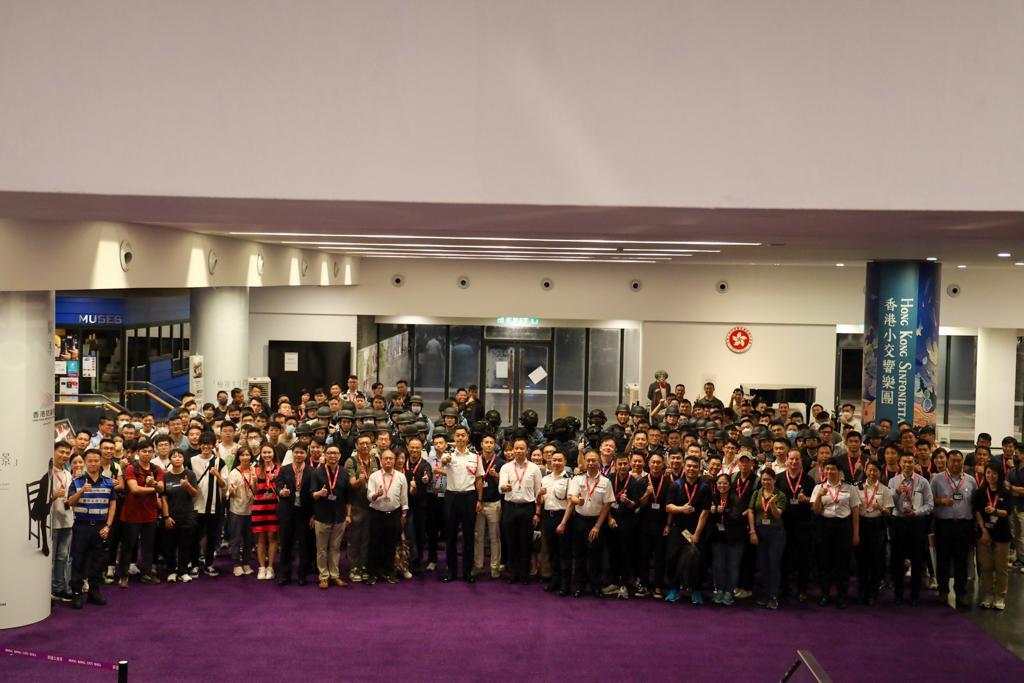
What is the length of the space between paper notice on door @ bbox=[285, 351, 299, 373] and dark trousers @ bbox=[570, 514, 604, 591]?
12116mm

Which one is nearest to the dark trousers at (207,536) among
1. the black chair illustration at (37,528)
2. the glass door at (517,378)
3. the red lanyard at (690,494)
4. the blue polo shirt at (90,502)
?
the blue polo shirt at (90,502)

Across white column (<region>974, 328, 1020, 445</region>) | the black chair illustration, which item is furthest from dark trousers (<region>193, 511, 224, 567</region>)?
white column (<region>974, 328, 1020, 445</region>)

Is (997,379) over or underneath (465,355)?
underneath

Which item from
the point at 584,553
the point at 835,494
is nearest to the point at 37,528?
the point at 584,553

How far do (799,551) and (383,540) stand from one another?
4280 millimetres

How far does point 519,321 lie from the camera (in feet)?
70.2

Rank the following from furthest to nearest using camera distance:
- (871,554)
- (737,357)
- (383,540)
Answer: (737,357), (383,540), (871,554)

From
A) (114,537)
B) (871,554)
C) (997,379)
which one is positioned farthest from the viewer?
(997,379)

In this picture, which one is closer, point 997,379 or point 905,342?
point 905,342

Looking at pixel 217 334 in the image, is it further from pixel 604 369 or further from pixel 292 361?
pixel 604 369

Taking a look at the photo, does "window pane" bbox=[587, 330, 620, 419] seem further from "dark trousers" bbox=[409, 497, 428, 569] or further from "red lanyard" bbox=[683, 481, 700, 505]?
"red lanyard" bbox=[683, 481, 700, 505]

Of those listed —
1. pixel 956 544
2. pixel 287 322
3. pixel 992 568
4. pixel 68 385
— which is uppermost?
pixel 287 322

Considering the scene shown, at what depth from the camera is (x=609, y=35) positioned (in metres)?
5.10

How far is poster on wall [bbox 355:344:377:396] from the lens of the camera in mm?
21438
